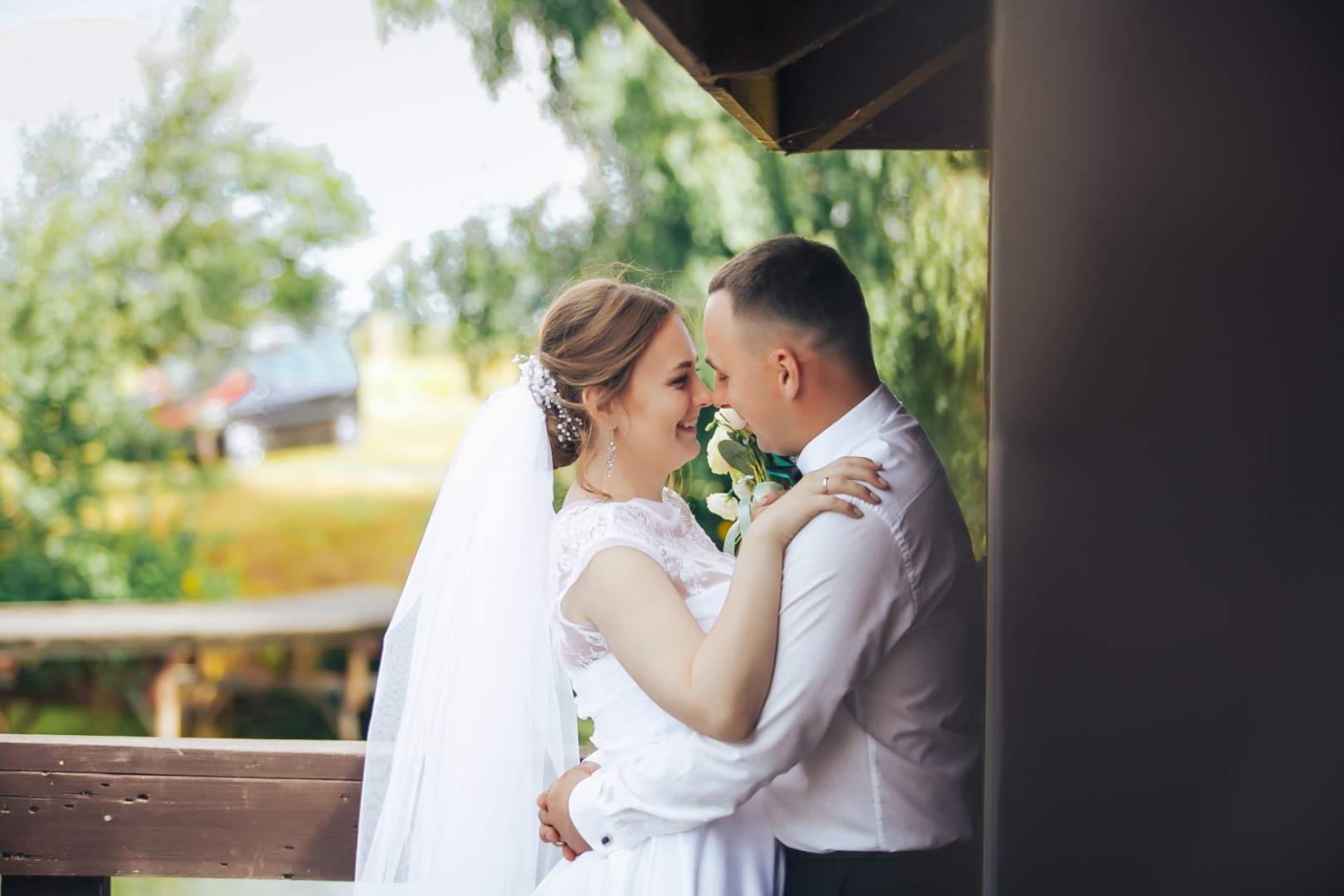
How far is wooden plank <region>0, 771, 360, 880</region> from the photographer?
2055mm

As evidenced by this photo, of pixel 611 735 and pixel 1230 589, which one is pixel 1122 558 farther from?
pixel 611 735

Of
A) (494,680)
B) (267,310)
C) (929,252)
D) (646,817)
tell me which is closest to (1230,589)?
(646,817)

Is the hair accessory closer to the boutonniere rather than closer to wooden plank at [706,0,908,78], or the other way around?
the boutonniere

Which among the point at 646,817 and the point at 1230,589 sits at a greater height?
the point at 1230,589

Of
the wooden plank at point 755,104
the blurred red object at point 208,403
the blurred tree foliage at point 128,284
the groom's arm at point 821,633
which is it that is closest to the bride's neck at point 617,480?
the groom's arm at point 821,633

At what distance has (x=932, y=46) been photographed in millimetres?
1782

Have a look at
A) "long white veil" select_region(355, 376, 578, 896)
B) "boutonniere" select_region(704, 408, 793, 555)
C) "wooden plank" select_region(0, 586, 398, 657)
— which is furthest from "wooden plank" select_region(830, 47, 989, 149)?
"wooden plank" select_region(0, 586, 398, 657)

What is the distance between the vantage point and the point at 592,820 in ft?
5.58

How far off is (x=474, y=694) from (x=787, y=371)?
93 centimetres

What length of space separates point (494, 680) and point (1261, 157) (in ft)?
5.23

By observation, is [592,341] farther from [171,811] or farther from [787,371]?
[171,811]

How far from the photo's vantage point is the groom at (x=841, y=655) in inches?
55.3

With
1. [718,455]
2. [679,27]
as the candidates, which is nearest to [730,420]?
[718,455]

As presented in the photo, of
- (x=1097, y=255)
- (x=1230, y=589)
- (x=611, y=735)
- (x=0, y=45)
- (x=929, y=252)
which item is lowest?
(x=611, y=735)
